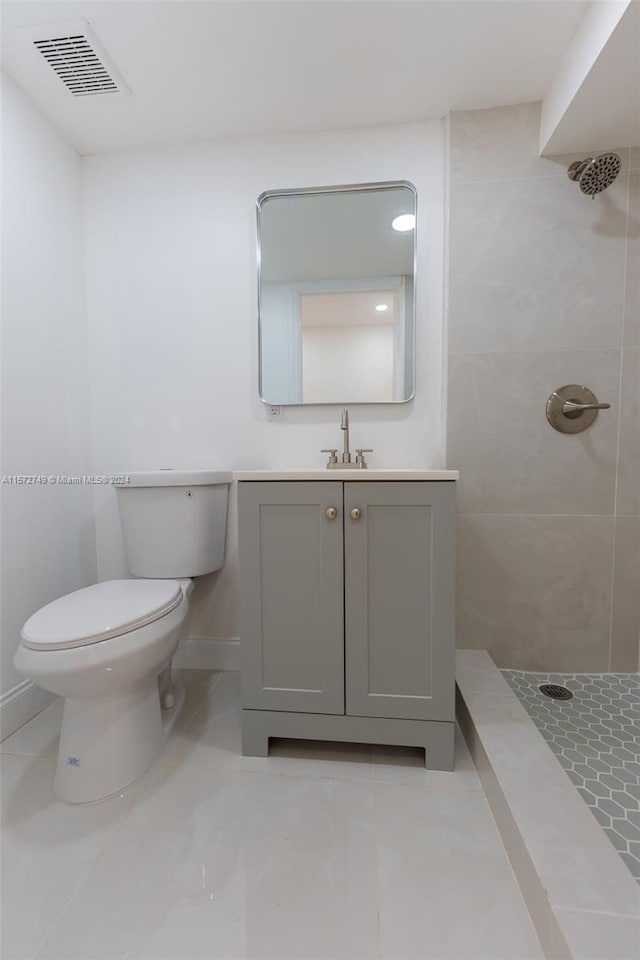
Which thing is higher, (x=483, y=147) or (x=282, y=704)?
(x=483, y=147)

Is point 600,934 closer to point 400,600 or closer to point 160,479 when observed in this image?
point 400,600

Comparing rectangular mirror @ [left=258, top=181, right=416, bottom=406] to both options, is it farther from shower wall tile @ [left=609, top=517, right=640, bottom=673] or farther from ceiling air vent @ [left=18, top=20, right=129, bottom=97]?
shower wall tile @ [left=609, top=517, right=640, bottom=673]

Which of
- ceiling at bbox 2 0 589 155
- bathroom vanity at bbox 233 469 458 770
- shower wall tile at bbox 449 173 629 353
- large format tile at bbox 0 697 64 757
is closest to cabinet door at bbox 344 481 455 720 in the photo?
bathroom vanity at bbox 233 469 458 770

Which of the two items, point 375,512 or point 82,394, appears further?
point 82,394

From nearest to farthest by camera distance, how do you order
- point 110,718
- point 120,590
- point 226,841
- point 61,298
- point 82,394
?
point 226,841 → point 110,718 → point 120,590 → point 61,298 → point 82,394

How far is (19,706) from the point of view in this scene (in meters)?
1.26

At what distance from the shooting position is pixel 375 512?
3.39 feet

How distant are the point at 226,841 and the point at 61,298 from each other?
175cm

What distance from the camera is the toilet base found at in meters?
0.98

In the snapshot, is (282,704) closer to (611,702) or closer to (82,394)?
(611,702)

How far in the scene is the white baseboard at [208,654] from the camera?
159cm

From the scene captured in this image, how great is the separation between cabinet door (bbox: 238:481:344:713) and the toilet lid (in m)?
0.24

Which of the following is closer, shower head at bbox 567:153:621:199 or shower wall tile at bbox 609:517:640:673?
shower head at bbox 567:153:621:199

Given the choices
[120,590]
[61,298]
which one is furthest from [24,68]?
[120,590]
